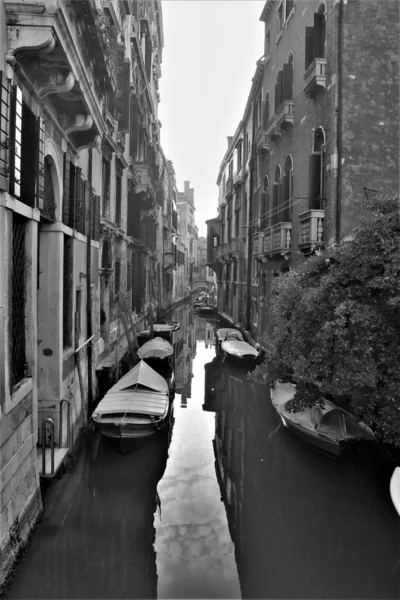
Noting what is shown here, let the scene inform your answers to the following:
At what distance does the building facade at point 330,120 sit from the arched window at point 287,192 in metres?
0.04

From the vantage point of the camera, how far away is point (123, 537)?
664cm

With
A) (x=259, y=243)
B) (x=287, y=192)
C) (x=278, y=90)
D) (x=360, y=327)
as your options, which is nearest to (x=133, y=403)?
(x=360, y=327)

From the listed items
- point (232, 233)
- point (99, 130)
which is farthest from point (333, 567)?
point (232, 233)

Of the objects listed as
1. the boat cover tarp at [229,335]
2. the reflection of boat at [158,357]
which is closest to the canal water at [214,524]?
the reflection of boat at [158,357]

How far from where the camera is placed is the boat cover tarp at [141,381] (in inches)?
448

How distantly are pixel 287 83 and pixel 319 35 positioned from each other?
2626 millimetres

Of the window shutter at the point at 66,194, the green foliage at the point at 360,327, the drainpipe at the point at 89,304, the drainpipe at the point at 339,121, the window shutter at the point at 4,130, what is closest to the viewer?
the window shutter at the point at 4,130

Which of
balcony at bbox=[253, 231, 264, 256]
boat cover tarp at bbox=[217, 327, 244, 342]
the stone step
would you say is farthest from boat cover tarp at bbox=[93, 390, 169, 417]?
boat cover tarp at bbox=[217, 327, 244, 342]

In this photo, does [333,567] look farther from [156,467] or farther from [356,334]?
[156,467]

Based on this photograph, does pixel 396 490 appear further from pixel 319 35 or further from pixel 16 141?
pixel 319 35

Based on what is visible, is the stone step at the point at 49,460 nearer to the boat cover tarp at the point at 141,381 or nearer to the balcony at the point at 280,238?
the boat cover tarp at the point at 141,381

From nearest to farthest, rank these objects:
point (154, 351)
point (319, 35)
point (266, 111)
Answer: point (319, 35)
point (154, 351)
point (266, 111)

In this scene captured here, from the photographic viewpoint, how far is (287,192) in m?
16.5

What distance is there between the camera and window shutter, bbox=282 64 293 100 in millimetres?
15617
